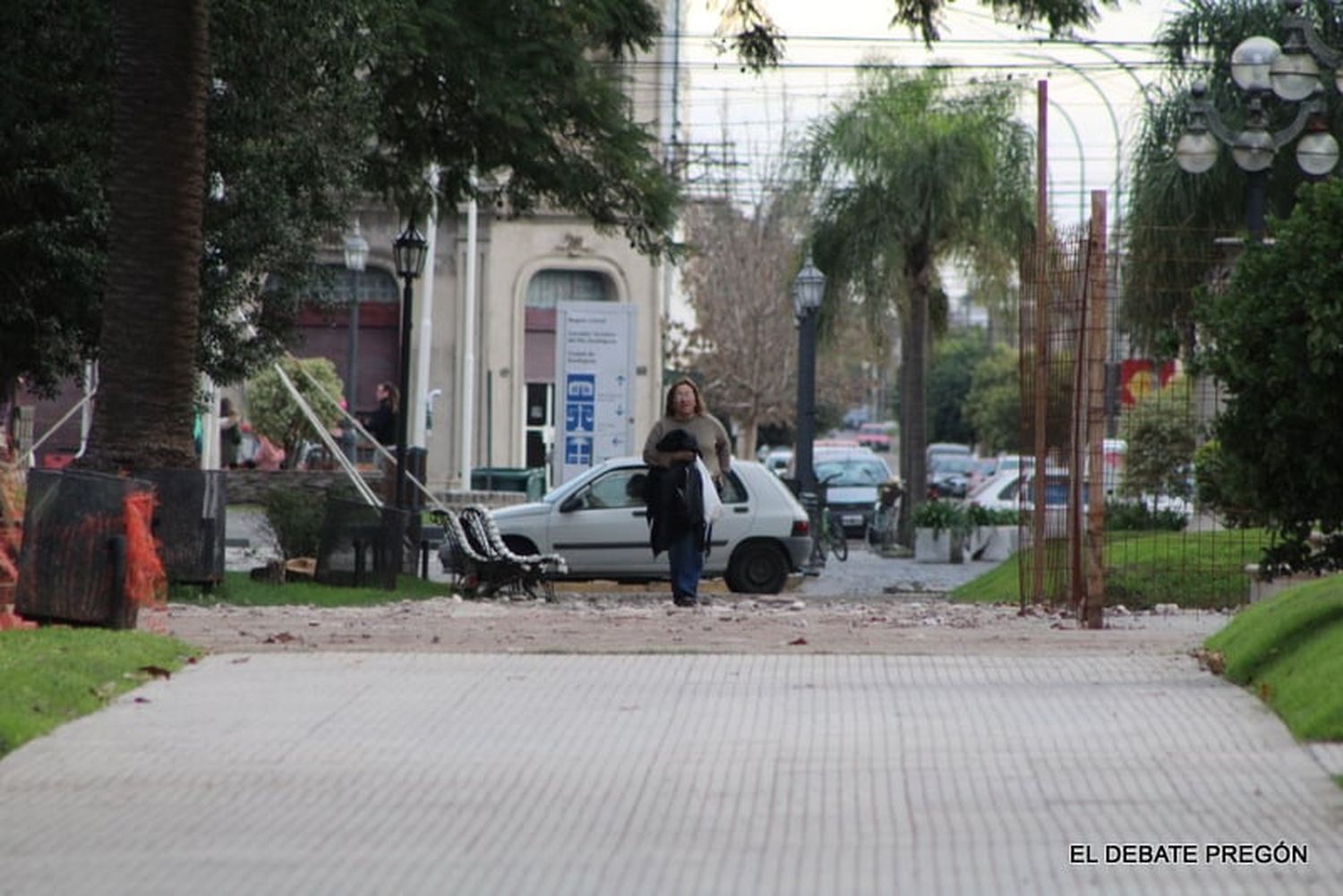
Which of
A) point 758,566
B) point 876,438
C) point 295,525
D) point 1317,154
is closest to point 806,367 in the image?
point 758,566

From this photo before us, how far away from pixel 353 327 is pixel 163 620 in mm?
31075

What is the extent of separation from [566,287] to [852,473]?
10344mm

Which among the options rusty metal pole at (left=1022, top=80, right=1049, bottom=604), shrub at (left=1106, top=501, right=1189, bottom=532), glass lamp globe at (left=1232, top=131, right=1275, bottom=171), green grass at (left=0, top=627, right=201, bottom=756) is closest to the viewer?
green grass at (left=0, top=627, right=201, bottom=756)

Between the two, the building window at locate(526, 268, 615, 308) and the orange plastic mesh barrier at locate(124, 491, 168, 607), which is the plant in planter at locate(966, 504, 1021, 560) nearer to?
the building window at locate(526, 268, 615, 308)

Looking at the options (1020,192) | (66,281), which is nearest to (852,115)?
(1020,192)

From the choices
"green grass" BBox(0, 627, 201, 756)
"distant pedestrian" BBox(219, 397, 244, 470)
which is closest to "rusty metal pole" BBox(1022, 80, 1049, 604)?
"green grass" BBox(0, 627, 201, 756)

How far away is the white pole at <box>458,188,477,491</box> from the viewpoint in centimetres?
4781

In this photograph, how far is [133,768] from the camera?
8.25 m

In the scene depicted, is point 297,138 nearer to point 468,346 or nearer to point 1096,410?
point 1096,410

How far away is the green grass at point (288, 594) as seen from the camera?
→ 17.9 meters

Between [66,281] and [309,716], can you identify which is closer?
[309,716]

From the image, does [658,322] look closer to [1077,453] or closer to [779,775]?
[1077,453]

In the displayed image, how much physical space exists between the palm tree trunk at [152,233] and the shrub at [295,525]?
5.28 m

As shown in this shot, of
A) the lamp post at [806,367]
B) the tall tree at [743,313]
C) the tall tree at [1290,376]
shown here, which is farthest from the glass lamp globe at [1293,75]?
the tall tree at [743,313]
